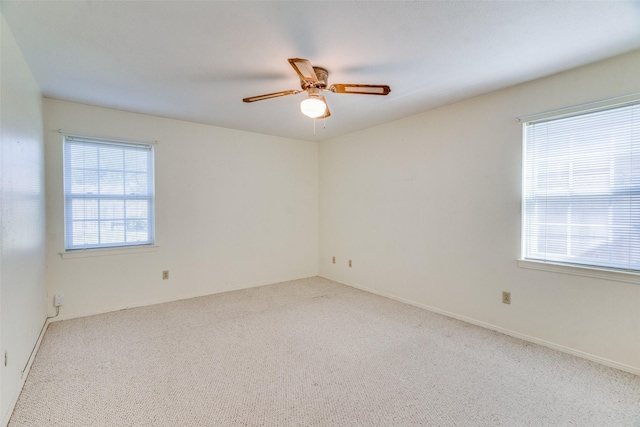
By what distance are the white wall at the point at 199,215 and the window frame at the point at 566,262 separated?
3.12 m

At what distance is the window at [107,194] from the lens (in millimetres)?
3189

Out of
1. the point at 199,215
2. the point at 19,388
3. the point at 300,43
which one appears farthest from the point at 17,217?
the point at 300,43

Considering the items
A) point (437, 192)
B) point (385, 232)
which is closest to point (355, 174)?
point (385, 232)

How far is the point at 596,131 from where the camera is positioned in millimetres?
2309

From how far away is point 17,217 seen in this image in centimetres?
196

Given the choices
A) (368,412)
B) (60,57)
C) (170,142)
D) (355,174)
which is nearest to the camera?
(368,412)

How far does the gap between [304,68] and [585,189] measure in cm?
240

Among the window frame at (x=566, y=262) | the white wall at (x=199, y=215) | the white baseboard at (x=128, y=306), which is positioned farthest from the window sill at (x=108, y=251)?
the window frame at (x=566, y=262)

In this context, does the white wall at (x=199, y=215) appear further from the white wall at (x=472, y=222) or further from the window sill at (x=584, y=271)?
the window sill at (x=584, y=271)

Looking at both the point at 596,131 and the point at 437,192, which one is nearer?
the point at 596,131

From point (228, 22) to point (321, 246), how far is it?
12.5 ft

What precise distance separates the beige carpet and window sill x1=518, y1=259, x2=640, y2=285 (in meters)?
0.67

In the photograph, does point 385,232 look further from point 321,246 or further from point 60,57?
point 60,57

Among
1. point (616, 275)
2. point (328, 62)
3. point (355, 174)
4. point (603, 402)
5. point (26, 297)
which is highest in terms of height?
point (328, 62)
